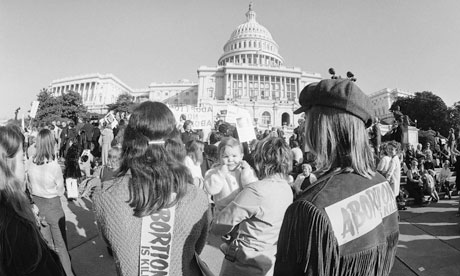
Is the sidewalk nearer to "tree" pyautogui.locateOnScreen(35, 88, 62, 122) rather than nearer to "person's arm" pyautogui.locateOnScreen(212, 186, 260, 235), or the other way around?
"person's arm" pyautogui.locateOnScreen(212, 186, 260, 235)

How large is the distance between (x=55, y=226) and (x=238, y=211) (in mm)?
2440

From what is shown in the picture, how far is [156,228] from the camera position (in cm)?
159

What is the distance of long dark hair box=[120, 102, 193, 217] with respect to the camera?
1574 mm

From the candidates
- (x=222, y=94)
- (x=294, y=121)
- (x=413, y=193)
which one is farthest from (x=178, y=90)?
(x=413, y=193)

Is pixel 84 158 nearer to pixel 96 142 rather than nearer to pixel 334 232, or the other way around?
pixel 96 142

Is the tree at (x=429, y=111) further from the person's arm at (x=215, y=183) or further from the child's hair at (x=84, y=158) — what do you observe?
the person's arm at (x=215, y=183)

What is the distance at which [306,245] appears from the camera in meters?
1.08

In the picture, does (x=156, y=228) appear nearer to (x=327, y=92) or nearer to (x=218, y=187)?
(x=327, y=92)

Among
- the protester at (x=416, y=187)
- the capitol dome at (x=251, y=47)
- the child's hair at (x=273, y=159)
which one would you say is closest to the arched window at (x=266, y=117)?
the capitol dome at (x=251, y=47)

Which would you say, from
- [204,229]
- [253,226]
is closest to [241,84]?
[253,226]

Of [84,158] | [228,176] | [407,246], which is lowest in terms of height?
[407,246]

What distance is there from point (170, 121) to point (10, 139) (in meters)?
1.20

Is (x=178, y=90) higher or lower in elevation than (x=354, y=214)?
higher

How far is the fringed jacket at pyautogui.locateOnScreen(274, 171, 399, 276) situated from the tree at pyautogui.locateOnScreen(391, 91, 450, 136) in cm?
5774
